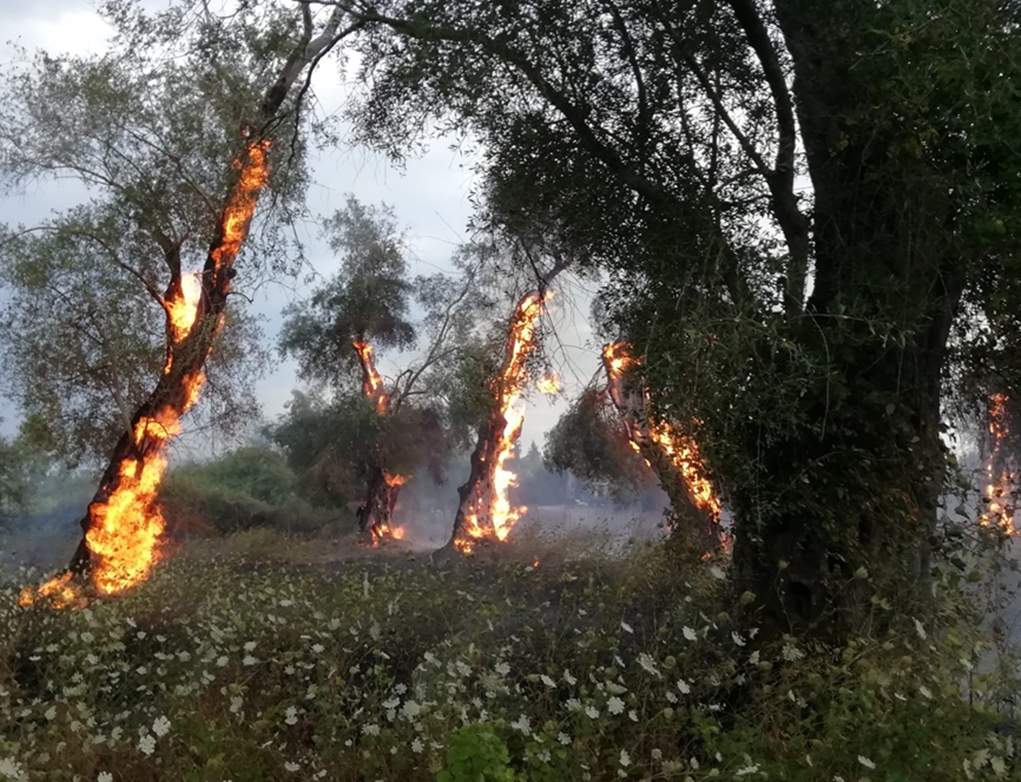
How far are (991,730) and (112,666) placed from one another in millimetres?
4198

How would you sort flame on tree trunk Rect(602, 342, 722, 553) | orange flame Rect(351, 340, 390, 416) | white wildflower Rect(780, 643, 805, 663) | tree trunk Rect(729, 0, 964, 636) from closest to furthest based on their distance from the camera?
white wildflower Rect(780, 643, 805, 663)
tree trunk Rect(729, 0, 964, 636)
flame on tree trunk Rect(602, 342, 722, 553)
orange flame Rect(351, 340, 390, 416)

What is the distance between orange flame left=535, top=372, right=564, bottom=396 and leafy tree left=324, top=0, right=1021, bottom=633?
1033mm

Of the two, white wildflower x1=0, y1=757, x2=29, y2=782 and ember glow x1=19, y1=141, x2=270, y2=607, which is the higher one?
ember glow x1=19, y1=141, x2=270, y2=607

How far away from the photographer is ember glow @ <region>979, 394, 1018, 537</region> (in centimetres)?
425

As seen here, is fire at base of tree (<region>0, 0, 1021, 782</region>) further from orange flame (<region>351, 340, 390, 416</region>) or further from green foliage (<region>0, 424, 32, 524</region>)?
orange flame (<region>351, 340, 390, 416</region>)

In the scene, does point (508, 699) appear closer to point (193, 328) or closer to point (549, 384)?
point (549, 384)

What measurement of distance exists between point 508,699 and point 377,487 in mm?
10898

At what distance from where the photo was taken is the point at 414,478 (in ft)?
47.5

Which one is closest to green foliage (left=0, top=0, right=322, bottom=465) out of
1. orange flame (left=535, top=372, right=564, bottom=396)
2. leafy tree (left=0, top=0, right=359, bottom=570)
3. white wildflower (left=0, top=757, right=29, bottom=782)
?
leafy tree (left=0, top=0, right=359, bottom=570)

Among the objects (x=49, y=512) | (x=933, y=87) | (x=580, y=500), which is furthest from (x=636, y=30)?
(x=49, y=512)

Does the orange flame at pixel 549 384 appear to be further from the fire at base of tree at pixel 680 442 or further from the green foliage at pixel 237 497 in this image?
the green foliage at pixel 237 497

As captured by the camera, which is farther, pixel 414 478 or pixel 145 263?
pixel 414 478

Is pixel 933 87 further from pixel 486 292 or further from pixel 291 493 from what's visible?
pixel 291 493

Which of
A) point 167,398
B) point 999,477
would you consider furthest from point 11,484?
→ point 999,477
